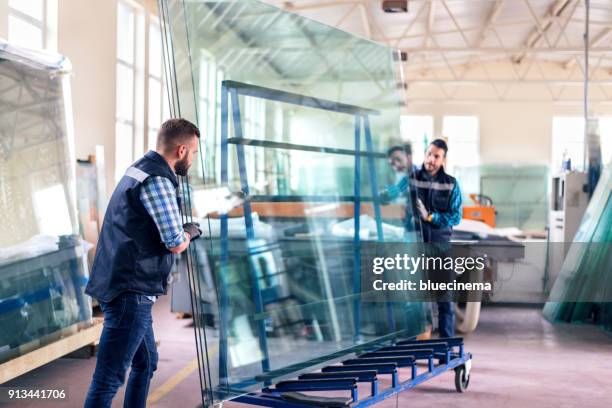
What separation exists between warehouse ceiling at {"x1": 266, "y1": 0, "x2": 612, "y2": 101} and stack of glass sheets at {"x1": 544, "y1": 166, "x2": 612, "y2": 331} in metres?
5.04

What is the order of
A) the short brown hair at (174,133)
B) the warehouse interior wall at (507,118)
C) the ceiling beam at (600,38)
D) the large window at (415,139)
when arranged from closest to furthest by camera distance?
the short brown hair at (174,133) → the large window at (415,139) → the ceiling beam at (600,38) → the warehouse interior wall at (507,118)

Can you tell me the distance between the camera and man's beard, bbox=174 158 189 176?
3096 mm

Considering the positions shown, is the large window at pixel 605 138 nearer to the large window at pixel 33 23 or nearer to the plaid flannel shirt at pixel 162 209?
the large window at pixel 33 23

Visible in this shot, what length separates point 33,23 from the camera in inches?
296

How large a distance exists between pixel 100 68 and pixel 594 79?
10343 mm

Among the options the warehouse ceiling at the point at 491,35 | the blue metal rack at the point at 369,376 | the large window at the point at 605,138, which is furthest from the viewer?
the warehouse ceiling at the point at 491,35

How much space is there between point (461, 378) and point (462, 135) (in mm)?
17072

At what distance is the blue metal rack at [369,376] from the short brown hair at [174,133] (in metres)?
1.19

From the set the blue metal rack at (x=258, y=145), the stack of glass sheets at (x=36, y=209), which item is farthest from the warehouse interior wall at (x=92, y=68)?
the blue metal rack at (x=258, y=145)

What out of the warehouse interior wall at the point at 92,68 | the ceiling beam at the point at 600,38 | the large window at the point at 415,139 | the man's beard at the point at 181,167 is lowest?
the man's beard at the point at 181,167

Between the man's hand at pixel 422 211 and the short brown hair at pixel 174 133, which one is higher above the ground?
the short brown hair at pixel 174 133

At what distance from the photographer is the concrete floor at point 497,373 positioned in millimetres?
4336

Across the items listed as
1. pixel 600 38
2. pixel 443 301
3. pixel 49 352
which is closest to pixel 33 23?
pixel 49 352

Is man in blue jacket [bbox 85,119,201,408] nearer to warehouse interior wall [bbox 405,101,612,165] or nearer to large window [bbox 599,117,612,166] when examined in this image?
large window [bbox 599,117,612,166]
